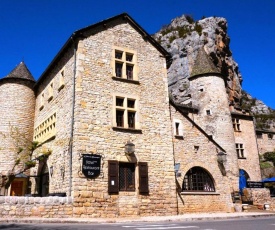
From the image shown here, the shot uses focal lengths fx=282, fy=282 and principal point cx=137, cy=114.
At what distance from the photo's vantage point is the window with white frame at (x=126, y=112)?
560 inches

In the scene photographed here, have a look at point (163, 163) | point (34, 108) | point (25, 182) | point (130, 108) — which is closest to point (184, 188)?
point (163, 163)

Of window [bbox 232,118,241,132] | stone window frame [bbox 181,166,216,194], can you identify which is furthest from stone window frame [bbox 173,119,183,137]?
window [bbox 232,118,241,132]

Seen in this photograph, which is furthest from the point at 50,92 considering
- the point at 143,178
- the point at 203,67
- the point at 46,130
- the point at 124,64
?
the point at 203,67

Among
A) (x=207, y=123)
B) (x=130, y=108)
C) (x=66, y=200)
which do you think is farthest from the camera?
(x=207, y=123)

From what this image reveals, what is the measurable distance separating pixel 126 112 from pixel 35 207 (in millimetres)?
6078

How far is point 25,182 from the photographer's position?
1808 centimetres

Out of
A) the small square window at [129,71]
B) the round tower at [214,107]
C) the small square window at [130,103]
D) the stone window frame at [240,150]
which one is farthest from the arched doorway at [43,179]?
the stone window frame at [240,150]

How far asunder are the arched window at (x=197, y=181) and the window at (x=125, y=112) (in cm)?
444

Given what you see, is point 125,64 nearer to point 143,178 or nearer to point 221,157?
point 143,178

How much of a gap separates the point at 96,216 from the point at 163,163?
14.5ft

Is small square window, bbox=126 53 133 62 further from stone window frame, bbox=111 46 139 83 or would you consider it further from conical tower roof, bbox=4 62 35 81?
conical tower roof, bbox=4 62 35 81

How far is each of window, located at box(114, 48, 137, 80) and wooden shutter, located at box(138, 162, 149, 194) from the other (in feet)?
15.5

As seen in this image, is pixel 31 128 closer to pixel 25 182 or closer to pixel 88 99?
pixel 25 182

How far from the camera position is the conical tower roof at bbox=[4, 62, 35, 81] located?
65.7ft
